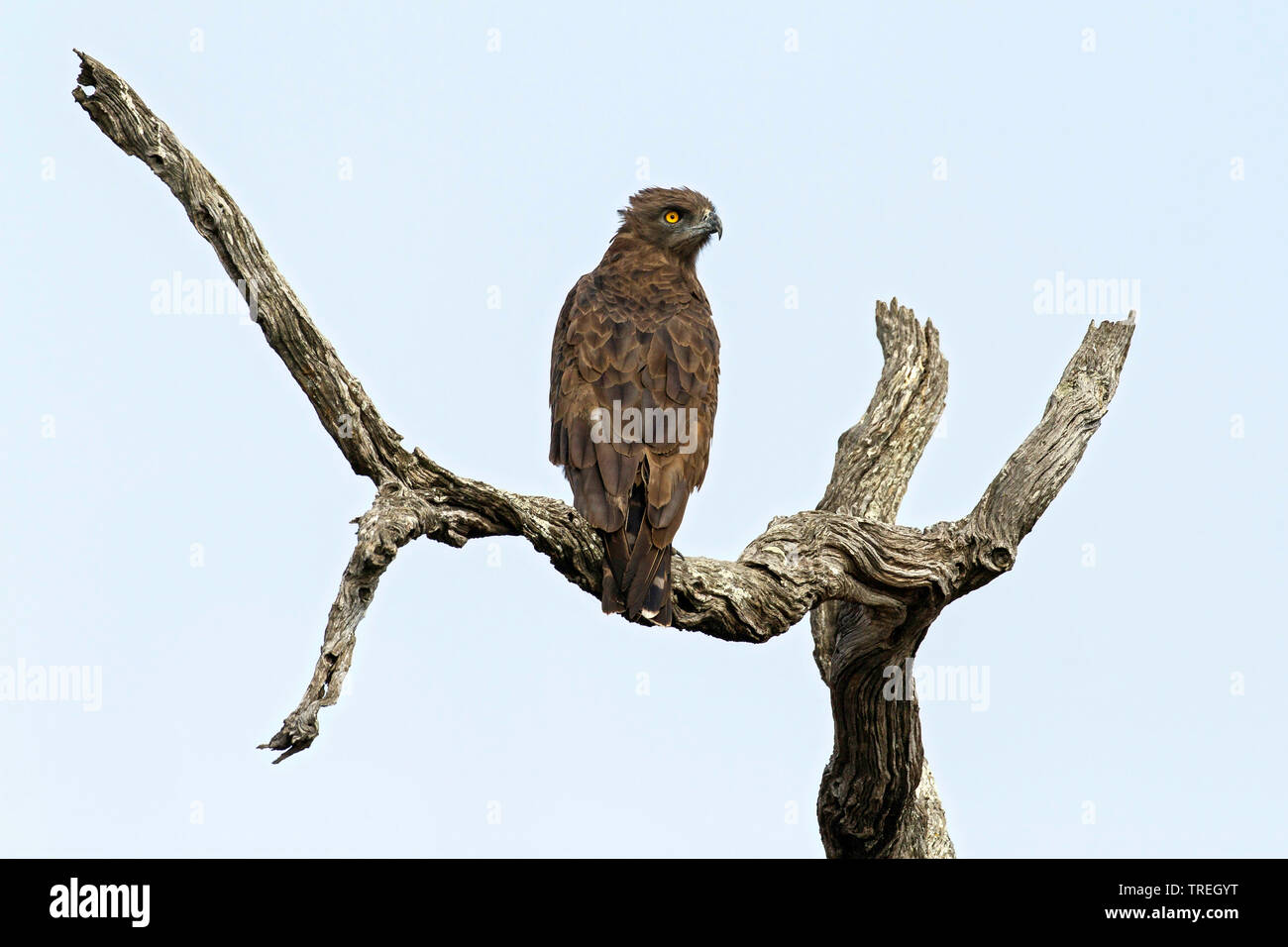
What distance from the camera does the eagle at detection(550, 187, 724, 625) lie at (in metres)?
6.04

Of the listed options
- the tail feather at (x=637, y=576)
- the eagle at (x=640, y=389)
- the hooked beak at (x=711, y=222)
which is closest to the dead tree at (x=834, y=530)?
the tail feather at (x=637, y=576)

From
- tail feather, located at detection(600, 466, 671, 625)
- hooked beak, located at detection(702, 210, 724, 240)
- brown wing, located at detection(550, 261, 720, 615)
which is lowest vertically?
tail feather, located at detection(600, 466, 671, 625)

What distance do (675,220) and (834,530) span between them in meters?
2.24

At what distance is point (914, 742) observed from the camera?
7.84 meters

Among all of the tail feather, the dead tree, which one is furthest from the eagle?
the dead tree

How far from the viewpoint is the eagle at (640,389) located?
19.8 feet

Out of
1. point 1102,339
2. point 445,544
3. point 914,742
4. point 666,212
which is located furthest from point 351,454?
point 1102,339

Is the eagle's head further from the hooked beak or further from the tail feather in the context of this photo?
the tail feather

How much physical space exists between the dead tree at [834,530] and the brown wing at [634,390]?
10.3 inches

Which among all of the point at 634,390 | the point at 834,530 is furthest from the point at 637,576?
the point at 834,530

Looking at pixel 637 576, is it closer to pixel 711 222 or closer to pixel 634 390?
pixel 634 390

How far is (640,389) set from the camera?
671 cm
